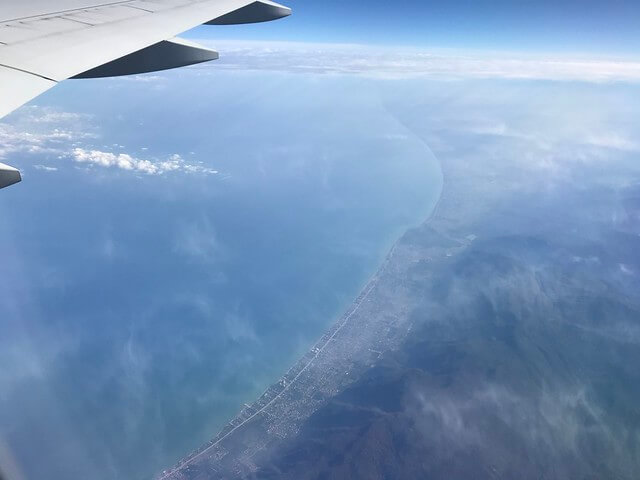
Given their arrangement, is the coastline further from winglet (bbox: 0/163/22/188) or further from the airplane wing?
winglet (bbox: 0/163/22/188)

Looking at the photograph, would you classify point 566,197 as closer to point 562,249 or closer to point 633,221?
point 633,221

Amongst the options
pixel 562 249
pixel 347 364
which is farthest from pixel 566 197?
pixel 347 364

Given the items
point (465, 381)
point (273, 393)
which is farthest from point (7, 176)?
point (465, 381)

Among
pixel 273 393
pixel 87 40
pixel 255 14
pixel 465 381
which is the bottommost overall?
pixel 273 393

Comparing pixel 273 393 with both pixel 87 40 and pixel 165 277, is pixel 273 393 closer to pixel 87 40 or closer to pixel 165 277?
pixel 165 277

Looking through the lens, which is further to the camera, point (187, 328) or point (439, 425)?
point (187, 328)

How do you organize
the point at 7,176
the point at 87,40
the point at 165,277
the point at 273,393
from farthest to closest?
1. the point at 165,277
2. the point at 273,393
3. the point at 87,40
4. the point at 7,176
